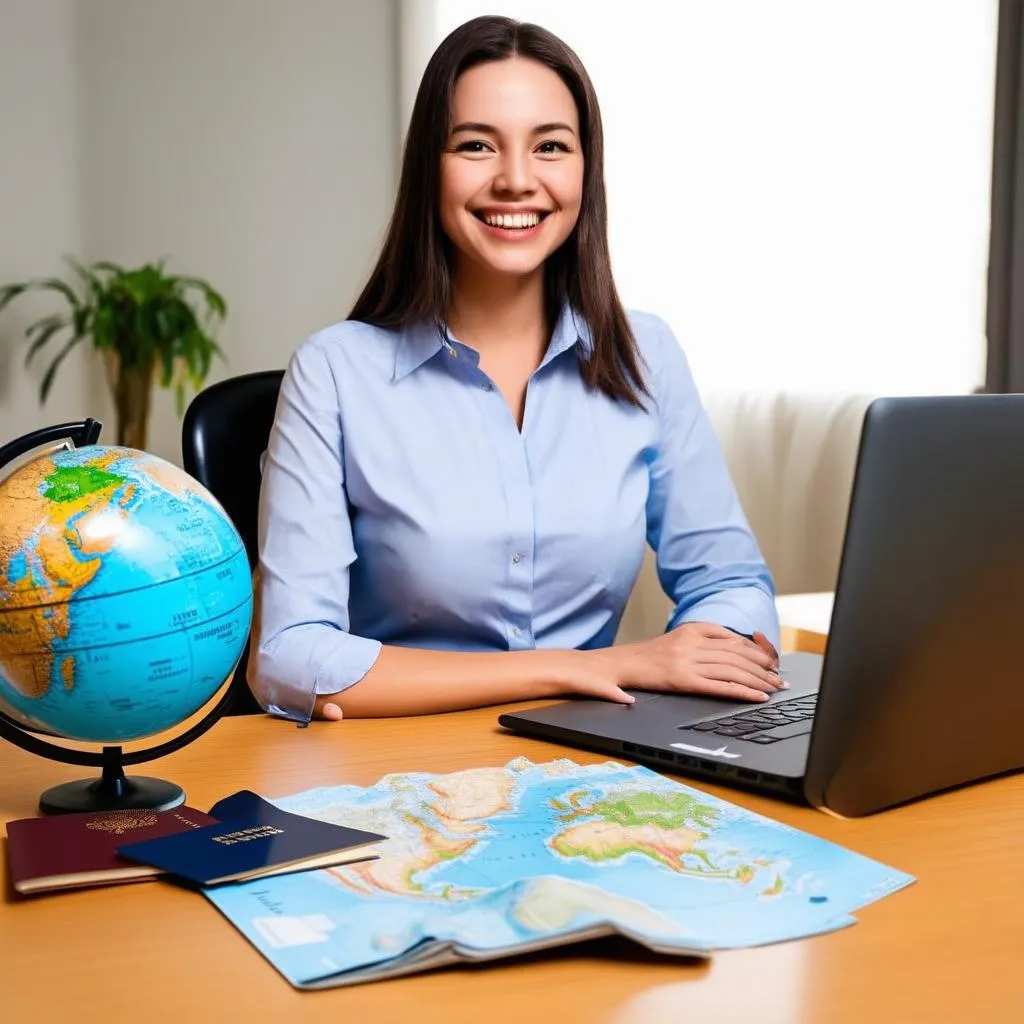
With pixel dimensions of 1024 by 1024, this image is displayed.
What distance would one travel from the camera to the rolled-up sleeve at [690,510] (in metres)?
1.73

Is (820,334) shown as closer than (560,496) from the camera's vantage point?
No

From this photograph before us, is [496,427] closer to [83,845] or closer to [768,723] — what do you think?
[768,723]

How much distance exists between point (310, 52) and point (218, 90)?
336 millimetres

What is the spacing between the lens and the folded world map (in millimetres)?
728

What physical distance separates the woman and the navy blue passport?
1.84ft

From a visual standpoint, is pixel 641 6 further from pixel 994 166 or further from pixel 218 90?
pixel 218 90

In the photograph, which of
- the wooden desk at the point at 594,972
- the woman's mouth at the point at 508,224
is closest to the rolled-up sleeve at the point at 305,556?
the woman's mouth at the point at 508,224

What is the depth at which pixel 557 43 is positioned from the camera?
169 centimetres

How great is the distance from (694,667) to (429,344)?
569mm

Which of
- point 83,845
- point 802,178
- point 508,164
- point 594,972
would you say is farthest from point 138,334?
point 594,972

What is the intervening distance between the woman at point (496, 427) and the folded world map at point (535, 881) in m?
0.53

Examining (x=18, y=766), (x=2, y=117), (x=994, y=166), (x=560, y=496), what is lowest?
(x=18, y=766)

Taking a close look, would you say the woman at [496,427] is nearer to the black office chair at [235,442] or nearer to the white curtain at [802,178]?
the black office chair at [235,442]

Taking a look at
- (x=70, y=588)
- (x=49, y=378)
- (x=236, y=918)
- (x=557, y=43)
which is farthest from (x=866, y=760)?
(x=49, y=378)
